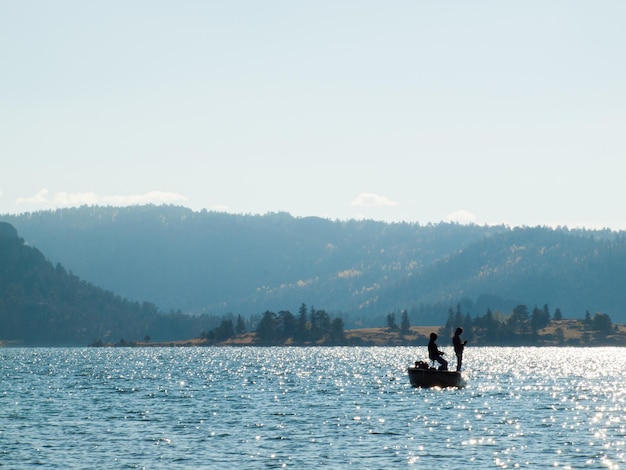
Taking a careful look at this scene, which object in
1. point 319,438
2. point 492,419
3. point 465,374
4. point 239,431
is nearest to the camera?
point 319,438

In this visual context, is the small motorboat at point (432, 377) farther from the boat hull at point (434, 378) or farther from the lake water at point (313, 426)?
the lake water at point (313, 426)

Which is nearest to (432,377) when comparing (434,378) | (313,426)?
(434,378)

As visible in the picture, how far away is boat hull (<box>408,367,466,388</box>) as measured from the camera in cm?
12100

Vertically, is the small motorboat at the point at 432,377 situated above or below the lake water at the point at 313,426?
above

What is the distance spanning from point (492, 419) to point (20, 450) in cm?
3973

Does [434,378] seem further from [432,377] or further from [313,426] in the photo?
[313,426]

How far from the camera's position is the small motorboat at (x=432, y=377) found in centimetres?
12100

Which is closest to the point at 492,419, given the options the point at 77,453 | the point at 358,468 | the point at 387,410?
the point at 387,410

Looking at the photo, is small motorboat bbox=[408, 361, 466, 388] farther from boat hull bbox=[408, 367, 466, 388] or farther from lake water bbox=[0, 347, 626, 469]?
lake water bbox=[0, 347, 626, 469]

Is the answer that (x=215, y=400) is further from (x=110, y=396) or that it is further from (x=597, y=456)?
(x=597, y=456)

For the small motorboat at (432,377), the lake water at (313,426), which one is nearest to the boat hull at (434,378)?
the small motorboat at (432,377)

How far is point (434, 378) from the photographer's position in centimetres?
12194

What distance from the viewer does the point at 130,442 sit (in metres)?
72.6

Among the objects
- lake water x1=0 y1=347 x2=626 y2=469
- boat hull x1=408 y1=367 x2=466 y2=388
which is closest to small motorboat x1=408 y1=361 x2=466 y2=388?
boat hull x1=408 y1=367 x2=466 y2=388
